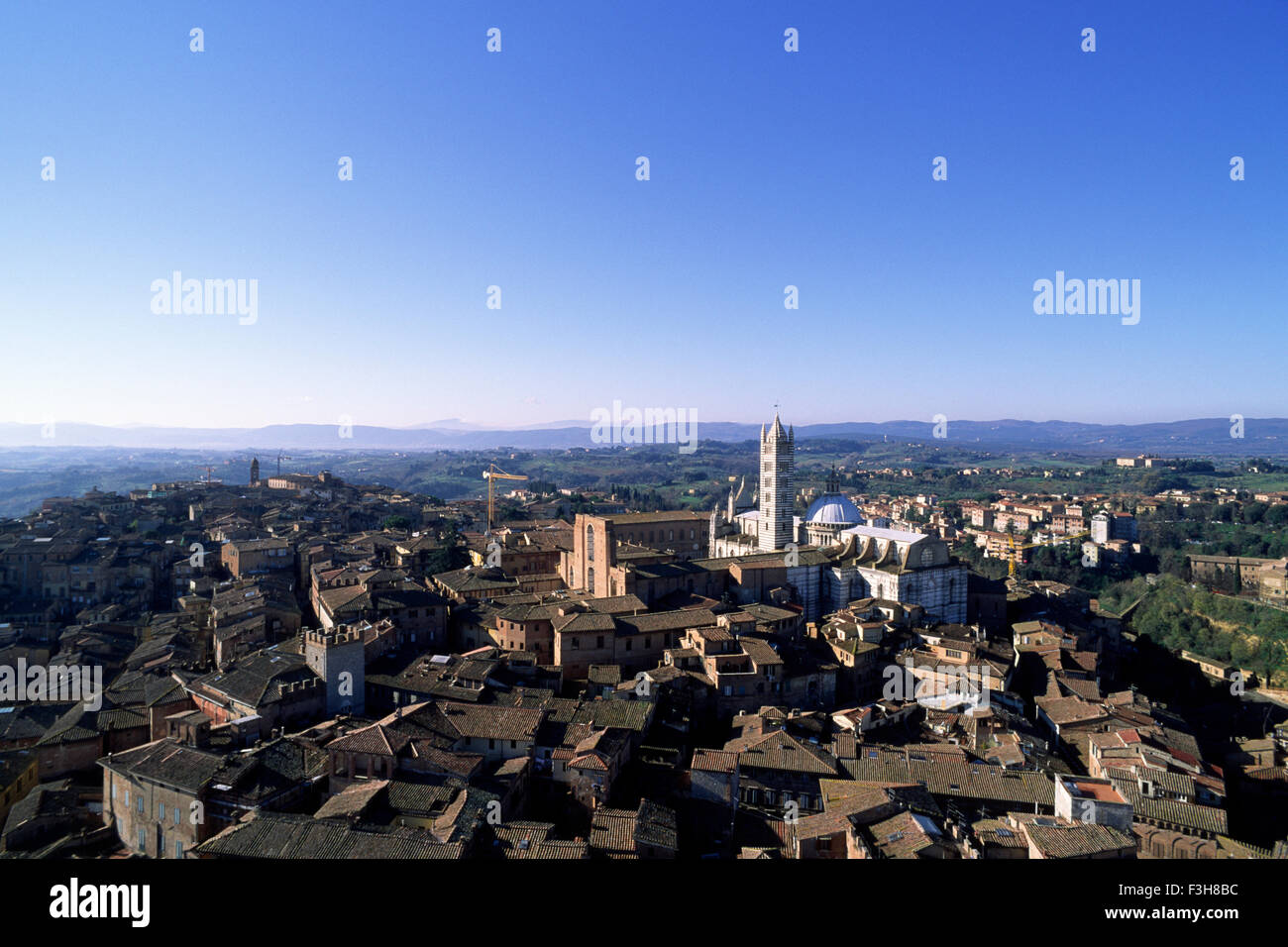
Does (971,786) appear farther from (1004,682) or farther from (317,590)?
(317,590)

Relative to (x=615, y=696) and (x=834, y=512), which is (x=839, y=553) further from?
(x=615, y=696)

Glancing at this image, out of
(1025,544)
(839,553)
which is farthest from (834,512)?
(1025,544)

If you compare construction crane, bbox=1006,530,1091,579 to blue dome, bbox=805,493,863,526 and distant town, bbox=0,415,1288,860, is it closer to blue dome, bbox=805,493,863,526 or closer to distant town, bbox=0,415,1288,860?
distant town, bbox=0,415,1288,860

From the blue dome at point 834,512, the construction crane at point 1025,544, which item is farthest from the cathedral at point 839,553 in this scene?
the construction crane at point 1025,544

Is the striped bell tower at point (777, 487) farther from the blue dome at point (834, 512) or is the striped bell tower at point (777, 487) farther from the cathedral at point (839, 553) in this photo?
the blue dome at point (834, 512)

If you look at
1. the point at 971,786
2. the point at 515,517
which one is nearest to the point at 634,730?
the point at 971,786

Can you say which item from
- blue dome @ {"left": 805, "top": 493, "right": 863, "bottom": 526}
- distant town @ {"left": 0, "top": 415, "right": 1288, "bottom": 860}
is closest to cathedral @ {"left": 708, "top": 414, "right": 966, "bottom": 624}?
blue dome @ {"left": 805, "top": 493, "right": 863, "bottom": 526}

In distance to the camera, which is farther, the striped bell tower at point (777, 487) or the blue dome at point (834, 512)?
the blue dome at point (834, 512)
